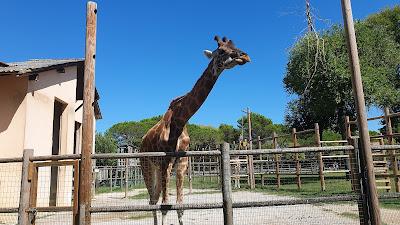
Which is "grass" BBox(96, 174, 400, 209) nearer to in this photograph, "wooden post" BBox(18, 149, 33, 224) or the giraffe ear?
the giraffe ear

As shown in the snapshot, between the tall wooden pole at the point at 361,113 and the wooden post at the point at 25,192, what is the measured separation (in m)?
4.88

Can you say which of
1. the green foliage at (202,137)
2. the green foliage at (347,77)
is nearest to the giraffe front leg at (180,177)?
the green foliage at (347,77)

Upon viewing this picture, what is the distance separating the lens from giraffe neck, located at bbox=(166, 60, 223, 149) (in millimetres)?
6516

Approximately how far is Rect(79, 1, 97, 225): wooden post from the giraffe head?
6.42 ft

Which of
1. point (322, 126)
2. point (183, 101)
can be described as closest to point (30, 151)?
point (183, 101)

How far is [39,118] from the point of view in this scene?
10.5 meters

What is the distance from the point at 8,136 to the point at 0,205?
169cm

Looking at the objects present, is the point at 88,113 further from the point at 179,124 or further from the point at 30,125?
the point at 30,125

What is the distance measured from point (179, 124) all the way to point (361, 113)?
308 centimetres

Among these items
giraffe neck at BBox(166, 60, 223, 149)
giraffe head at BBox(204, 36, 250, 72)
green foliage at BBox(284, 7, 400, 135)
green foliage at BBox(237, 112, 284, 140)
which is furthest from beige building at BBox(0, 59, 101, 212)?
green foliage at BBox(237, 112, 284, 140)

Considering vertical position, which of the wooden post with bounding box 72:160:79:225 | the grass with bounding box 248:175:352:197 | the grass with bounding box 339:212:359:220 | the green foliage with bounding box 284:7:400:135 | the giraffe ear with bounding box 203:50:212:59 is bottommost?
the grass with bounding box 339:212:359:220

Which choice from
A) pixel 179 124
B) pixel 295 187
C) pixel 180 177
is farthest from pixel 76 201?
pixel 295 187

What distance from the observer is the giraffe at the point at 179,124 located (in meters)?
6.18

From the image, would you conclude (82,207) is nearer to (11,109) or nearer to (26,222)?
(26,222)
